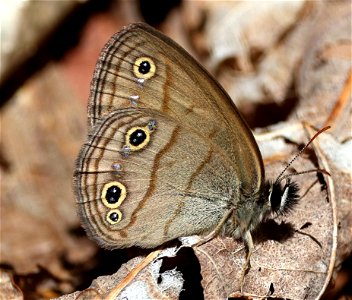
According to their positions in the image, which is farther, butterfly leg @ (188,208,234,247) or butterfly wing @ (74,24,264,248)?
butterfly leg @ (188,208,234,247)

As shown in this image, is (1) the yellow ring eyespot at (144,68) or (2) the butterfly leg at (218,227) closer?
(1) the yellow ring eyespot at (144,68)

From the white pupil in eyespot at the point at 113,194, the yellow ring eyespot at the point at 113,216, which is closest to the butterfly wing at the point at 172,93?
the white pupil in eyespot at the point at 113,194

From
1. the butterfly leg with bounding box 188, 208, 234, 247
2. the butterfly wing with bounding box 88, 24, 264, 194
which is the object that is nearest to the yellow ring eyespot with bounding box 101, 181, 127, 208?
the butterfly wing with bounding box 88, 24, 264, 194

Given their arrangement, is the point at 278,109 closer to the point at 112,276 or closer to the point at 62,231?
the point at 62,231

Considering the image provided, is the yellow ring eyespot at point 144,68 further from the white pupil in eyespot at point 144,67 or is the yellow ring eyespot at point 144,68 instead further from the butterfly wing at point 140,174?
the butterfly wing at point 140,174

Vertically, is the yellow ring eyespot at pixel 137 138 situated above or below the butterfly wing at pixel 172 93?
below

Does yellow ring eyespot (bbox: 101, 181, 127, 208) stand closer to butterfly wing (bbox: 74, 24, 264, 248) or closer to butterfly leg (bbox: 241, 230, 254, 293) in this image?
butterfly wing (bbox: 74, 24, 264, 248)

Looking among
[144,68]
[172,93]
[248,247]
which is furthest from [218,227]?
[144,68]

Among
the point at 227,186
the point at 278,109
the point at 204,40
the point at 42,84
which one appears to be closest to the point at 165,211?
the point at 227,186
